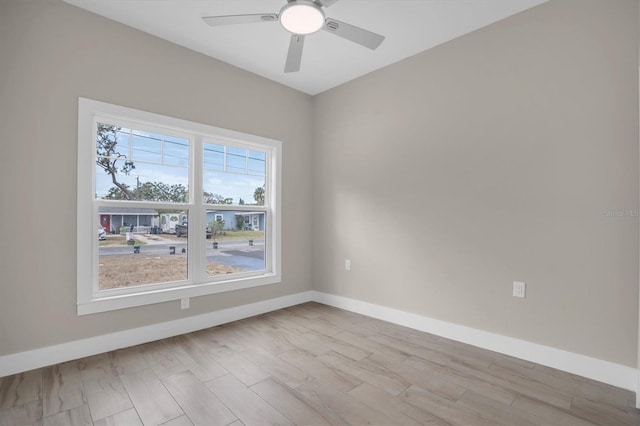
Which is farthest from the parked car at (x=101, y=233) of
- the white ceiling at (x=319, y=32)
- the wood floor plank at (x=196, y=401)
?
the white ceiling at (x=319, y=32)

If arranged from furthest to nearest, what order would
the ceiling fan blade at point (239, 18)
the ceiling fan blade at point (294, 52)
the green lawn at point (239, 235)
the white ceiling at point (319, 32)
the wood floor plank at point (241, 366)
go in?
the green lawn at point (239, 235), the white ceiling at point (319, 32), the ceiling fan blade at point (294, 52), the wood floor plank at point (241, 366), the ceiling fan blade at point (239, 18)

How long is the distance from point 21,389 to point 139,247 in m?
1.25

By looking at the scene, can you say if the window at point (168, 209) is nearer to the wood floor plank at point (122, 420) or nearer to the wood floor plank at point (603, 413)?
the wood floor plank at point (122, 420)

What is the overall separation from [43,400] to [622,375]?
373 centimetres

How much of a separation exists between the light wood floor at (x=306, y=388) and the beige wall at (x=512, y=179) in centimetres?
45

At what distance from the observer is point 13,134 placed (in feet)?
7.55

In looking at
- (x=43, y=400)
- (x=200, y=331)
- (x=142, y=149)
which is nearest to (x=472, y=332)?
(x=200, y=331)

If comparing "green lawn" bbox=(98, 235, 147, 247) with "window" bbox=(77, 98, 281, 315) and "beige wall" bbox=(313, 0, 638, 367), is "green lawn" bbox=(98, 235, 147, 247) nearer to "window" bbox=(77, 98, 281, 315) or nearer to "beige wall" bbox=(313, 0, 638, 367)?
"window" bbox=(77, 98, 281, 315)

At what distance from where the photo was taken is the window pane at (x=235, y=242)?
137 inches

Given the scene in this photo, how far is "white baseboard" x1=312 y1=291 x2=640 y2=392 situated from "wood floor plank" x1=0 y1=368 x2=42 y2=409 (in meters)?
2.86

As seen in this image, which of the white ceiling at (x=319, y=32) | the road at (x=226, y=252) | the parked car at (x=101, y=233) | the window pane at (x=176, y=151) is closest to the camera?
the white ceiling at (x=319, y=32)

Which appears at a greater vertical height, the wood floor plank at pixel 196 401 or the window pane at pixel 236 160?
the window pane at pixel 236 160

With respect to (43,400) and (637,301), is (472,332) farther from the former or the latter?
(43,400)

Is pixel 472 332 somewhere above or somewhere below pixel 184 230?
below
